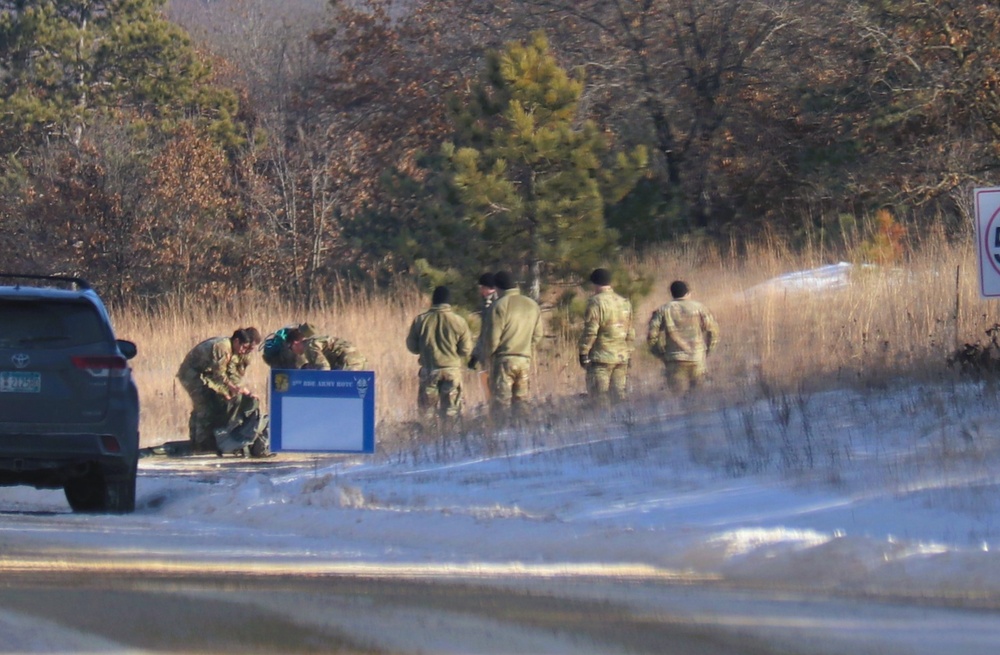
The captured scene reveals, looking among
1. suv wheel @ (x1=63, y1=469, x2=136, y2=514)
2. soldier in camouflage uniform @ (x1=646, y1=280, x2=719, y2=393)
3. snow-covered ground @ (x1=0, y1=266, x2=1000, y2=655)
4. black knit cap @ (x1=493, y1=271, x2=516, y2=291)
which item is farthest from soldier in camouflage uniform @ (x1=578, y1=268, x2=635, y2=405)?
suv wheel @ (x1=63, y1=469, x2=136, y2=514)

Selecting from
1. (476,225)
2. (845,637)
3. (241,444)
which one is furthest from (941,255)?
(845,637)

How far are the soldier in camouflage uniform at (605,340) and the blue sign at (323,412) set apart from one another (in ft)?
9.60

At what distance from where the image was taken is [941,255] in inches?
750

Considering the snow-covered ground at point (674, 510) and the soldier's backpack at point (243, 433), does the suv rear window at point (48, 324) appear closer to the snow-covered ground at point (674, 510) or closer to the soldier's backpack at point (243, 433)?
the snow-covered ground at point (674, 510)

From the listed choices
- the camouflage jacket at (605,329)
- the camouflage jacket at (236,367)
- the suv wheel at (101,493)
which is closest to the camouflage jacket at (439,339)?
the camouflage jacket at (605,329)

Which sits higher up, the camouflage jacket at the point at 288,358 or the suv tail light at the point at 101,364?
the camouflage jacket at the point at 288,358

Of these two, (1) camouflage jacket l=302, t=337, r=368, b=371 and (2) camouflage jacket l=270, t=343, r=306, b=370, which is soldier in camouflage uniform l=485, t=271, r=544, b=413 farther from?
(2) camouflage jacket l=270, t=343, r=306, b=370

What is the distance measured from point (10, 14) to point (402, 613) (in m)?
39.1

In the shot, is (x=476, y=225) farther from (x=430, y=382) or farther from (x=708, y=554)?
(x=708, y=554)

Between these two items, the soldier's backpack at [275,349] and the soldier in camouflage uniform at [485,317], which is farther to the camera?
the soldier's backpack at [275,349]

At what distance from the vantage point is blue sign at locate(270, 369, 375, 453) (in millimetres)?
12656

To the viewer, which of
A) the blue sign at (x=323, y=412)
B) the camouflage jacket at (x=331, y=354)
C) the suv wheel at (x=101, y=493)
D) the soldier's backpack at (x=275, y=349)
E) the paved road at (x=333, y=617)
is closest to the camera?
the paved road at (x=333, y=617)

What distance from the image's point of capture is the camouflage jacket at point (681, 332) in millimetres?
14859

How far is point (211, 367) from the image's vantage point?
1489cm
